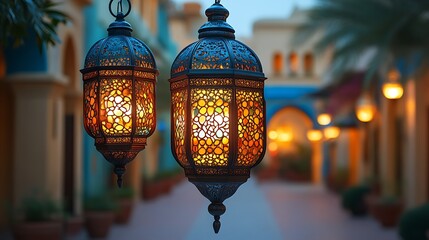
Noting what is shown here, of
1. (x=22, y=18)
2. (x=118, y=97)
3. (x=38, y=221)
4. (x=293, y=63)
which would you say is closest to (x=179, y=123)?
(x=118, y=97)

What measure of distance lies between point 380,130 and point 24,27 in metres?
15.5

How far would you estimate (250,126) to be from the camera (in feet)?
13.5

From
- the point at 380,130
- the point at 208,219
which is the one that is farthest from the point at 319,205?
the point at 208,219

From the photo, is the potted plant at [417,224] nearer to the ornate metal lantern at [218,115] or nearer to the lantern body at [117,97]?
the lantern body at [117,97]

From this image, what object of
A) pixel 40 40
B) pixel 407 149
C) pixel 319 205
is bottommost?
pixel 319 205

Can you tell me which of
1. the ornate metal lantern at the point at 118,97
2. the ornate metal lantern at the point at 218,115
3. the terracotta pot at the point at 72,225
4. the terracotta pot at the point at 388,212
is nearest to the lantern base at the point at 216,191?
the ornate metal lantern at the point at 218,115

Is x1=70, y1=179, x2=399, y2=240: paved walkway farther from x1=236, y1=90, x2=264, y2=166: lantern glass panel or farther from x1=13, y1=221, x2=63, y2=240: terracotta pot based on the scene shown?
x1=236, y1=90, x2=264, y2=166: lantern glass panel

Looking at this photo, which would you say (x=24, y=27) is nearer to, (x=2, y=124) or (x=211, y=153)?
(x=211, y=153)

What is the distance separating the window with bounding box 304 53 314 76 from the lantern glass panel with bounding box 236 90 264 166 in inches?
1433

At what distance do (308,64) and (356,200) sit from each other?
2230 centimetres

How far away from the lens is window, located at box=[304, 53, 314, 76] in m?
40.4

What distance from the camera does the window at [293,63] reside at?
40.4 m

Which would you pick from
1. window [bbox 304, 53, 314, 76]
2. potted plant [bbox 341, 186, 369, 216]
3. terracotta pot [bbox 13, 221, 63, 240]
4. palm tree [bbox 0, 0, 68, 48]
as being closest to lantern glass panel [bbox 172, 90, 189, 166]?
palm tree [bbox 0, 0, 68, 48]

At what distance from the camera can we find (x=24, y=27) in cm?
699
